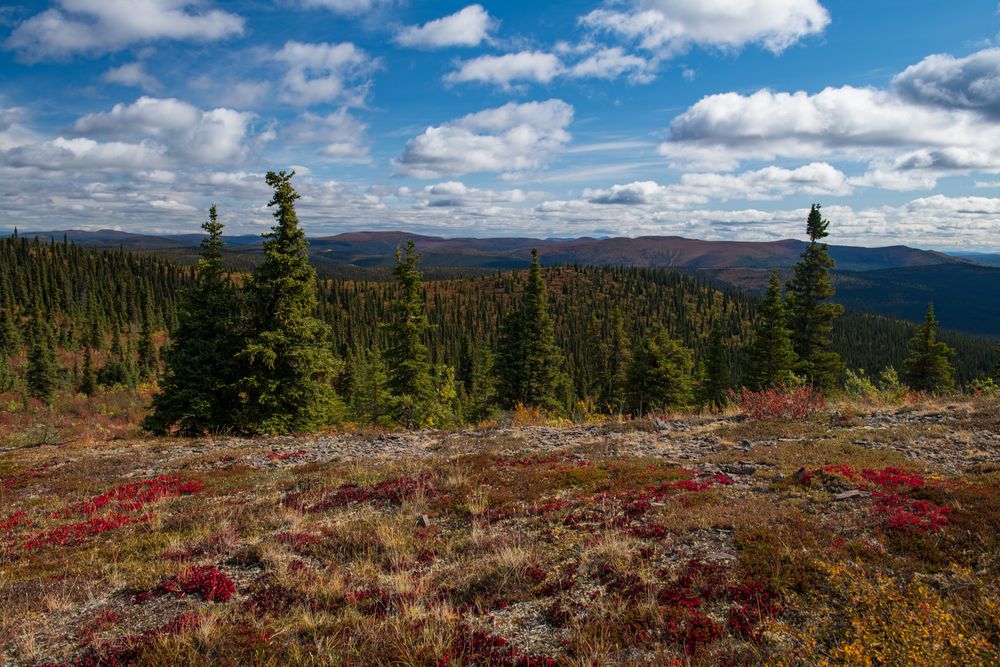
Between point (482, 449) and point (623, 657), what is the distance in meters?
10.8

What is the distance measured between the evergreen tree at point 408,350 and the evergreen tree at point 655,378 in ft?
64.5

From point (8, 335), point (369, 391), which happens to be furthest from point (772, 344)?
point (8, 335)

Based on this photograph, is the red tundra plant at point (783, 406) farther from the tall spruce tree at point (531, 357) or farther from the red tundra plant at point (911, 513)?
the tall spruce tree at point (531, 357)

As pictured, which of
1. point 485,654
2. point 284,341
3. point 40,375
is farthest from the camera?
point 40,375

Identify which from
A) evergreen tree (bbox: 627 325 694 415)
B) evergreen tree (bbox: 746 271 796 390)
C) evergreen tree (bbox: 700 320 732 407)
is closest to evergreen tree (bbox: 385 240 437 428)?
evergreen tree (bbox: 627 325 694 415)

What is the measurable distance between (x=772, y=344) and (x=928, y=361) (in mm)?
19086

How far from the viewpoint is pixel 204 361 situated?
2209 centimetres

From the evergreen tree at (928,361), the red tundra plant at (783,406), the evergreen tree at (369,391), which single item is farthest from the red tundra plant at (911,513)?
the evergreen tree at (928,361)

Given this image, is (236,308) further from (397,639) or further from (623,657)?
(623,657)

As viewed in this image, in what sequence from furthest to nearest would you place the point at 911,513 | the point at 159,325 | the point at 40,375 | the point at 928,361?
the point at 159,325, the point at 40,375, the point at 928,361, the point at 911,513

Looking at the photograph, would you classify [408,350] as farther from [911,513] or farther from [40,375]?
[40,375]

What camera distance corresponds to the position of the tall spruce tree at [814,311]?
35.7 meters

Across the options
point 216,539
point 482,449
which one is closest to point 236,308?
point 482,449

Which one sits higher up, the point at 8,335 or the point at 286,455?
the point at 286,455
